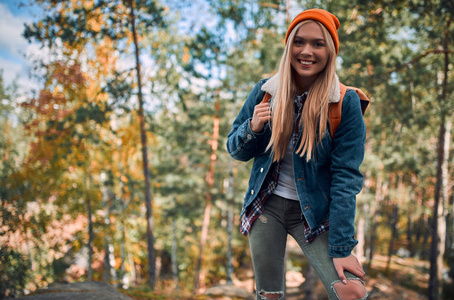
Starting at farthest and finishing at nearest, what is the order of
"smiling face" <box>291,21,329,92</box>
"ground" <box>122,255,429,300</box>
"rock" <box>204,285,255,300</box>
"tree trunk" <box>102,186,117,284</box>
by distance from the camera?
"tree trunk" <box>102,186,117,284</box>, "ground" <box>122,255,429,300</box>, "rock" <box>204,285,255,300</box>, "smiling face" <box>291,21,329,92</box>

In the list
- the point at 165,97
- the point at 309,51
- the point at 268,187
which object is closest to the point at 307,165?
the point at 268,187

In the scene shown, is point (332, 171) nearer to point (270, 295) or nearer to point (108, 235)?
point (270, 295)

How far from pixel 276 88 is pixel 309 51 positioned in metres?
0.28

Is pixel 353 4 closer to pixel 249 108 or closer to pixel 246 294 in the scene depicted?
pixel 249 108

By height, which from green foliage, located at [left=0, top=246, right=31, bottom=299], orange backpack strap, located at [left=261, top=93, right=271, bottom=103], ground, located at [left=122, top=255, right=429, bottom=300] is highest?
orange backpack strap, located at [left=261, top=93, right=271, bottom=103]

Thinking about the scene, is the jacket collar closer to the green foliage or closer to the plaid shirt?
the plaid shirt

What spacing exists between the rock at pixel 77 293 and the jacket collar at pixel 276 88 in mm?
3542

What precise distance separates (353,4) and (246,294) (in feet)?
25.8

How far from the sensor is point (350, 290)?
4.87 feet

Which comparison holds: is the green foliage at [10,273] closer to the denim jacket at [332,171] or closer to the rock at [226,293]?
the rock at [226,293]

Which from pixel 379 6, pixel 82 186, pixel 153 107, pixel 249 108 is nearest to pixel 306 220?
pixel 249 108

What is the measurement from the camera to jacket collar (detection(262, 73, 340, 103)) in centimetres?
168

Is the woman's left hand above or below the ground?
above

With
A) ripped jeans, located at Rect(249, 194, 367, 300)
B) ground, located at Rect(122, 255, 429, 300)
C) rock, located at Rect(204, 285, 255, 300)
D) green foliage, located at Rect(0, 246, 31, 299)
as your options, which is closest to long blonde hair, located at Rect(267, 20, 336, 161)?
ripped jeans, located at Rect(249, 194, 367, 300)
